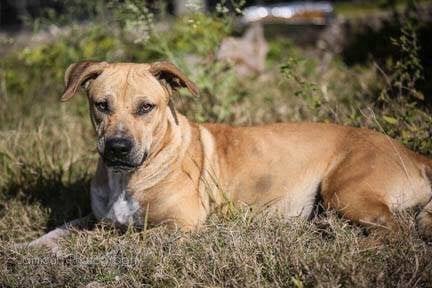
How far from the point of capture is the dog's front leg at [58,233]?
484 centimetres

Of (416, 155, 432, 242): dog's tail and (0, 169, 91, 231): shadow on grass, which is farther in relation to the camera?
(0, 169, 91, 231): shadow on grass

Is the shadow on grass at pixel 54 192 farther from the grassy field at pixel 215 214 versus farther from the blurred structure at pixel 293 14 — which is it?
the blurred structure at pixel 293 14

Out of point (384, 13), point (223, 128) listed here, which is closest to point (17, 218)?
point (223, 128)

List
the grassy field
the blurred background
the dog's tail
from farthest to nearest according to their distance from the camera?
the blurred background, the dog's tail, the grassy field

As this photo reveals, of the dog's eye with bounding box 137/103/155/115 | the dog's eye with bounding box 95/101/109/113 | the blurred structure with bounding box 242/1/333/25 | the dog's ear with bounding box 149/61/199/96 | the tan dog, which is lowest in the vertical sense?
the blurred structure with bounding box 242/1/333/25

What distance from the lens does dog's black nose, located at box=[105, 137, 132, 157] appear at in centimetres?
440

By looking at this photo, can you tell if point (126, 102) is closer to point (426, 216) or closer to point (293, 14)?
point (426, 216)

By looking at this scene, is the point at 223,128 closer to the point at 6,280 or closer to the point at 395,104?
the point at 395,104

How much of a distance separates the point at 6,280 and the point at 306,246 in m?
1.88

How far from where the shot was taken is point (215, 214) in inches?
191

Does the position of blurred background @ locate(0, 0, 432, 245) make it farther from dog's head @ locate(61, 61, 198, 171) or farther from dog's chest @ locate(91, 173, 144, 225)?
dog's head @ locate(61, 61, 198, 171)

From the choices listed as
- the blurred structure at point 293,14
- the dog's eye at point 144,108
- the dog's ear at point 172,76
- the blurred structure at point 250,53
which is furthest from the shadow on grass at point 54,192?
the blurred structure at point 293,14

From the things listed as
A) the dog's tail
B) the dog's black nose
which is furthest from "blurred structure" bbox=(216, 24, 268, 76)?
the dog's black nose

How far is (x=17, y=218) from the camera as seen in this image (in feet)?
17.7
